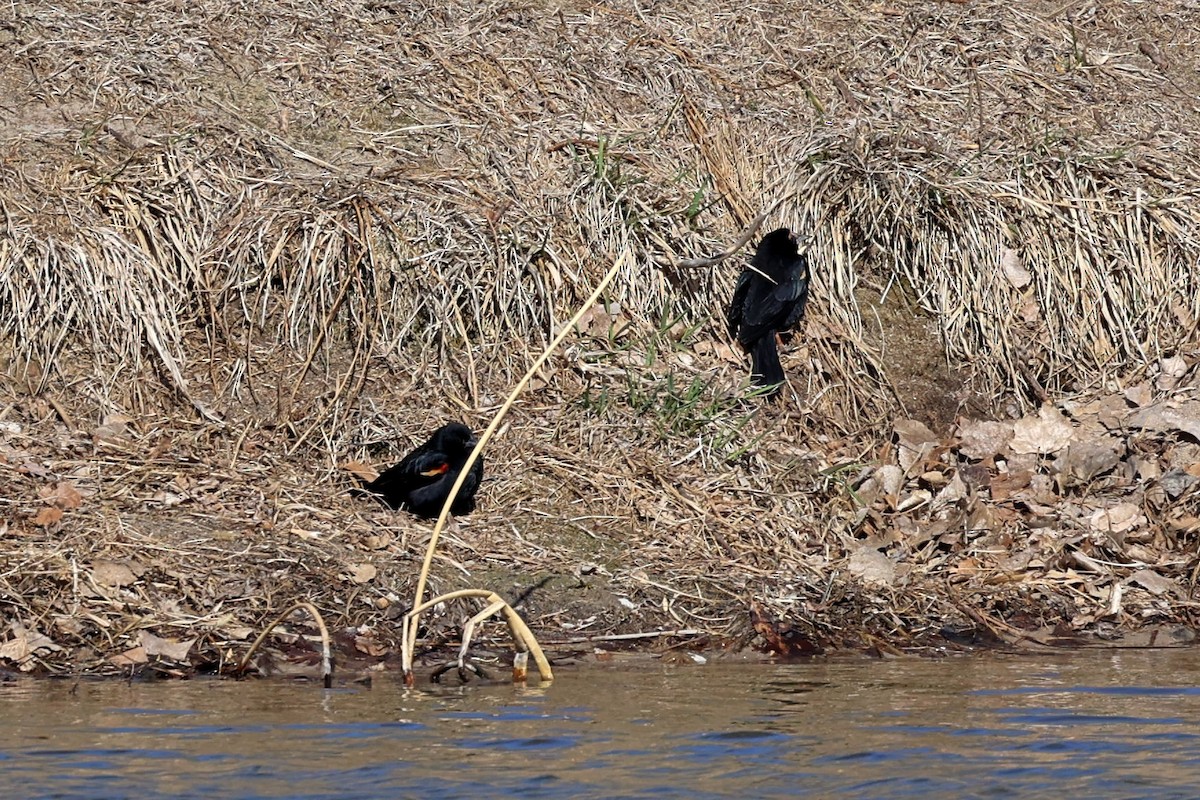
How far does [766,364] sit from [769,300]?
36cm

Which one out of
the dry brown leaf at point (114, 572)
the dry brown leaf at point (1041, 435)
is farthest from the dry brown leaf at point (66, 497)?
Result: the dry brown leaf at point (1041, 435)

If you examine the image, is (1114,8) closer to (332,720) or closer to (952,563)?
(952,563)

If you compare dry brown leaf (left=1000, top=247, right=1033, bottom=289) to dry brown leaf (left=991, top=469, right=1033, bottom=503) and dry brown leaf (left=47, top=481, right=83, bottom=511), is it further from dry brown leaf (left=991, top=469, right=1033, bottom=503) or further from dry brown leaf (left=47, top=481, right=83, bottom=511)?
dry brown leaf (left=47, top=481, right=83, bottom=511)

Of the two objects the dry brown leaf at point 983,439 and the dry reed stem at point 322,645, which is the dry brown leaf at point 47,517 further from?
the dry brown leaf at point 983,439

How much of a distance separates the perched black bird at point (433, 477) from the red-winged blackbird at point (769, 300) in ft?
6.24

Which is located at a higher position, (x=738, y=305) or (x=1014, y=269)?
(x=1014, y=269)

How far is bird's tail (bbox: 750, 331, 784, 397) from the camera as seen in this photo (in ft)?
29.2

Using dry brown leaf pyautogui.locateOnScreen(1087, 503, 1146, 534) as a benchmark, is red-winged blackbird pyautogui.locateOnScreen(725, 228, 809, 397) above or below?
above

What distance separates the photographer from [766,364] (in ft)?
29.2

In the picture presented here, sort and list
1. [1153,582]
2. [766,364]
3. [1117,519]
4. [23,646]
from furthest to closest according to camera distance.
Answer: [766,364], [1117,519], [1153,582], [23,646]

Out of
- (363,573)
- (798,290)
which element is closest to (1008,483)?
(798,290)

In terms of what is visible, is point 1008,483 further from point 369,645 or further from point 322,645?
point 322,645

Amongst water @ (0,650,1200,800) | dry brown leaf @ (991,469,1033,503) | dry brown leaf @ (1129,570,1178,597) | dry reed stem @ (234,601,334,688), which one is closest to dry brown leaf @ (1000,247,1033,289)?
dry brown leaf @ (991,469,1033,503)

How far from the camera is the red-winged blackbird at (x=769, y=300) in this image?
881 cm
